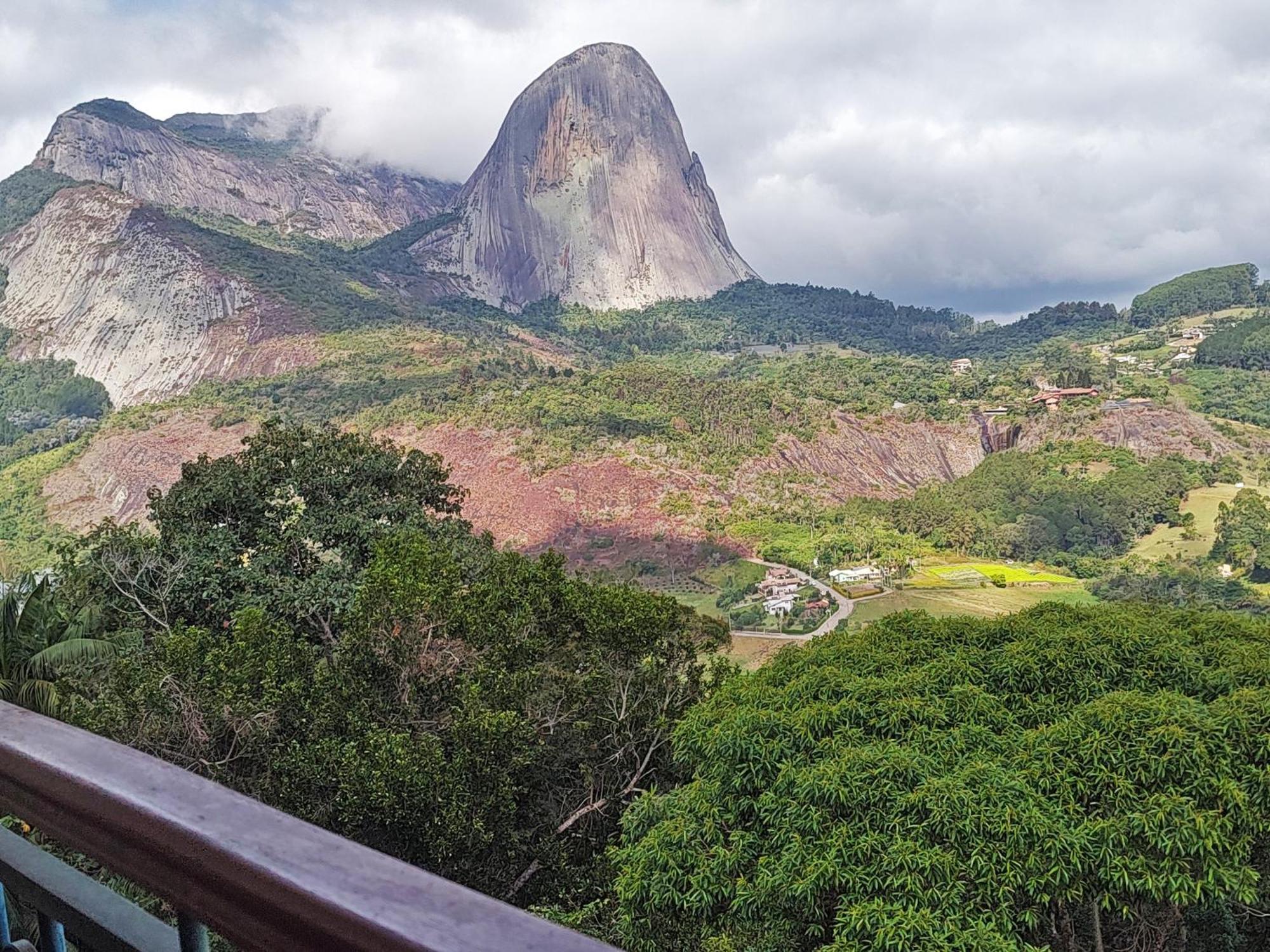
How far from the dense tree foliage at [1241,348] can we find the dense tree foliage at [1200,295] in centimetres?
1384

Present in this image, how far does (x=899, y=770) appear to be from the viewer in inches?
173

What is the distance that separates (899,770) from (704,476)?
2440cm

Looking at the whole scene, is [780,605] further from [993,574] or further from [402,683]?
[402,683]

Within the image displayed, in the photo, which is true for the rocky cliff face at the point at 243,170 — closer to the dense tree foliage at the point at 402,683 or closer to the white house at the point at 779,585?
the white house at the point at 779,585

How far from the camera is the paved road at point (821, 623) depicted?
64.4 feet

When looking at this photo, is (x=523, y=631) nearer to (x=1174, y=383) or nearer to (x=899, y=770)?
(x=899, y=770)

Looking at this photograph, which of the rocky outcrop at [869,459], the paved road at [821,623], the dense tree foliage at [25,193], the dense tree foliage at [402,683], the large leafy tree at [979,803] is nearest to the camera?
the large leafy tree at [979,803]

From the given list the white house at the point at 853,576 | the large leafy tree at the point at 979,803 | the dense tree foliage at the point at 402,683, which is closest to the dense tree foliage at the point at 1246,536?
the white house at the point at 853,576

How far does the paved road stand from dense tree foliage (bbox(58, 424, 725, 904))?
10.4m

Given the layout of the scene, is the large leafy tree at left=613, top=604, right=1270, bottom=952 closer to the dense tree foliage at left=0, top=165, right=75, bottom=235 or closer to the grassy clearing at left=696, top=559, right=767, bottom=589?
the grassy clearing at left=696, top=559, right=767, bottom=589

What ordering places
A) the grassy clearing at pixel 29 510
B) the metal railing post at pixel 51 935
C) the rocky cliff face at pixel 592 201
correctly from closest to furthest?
the metal railing post at pixel 51 935 → the grassy clearing at pixel 29 510 → the rocky cliff face at pixel 592 201

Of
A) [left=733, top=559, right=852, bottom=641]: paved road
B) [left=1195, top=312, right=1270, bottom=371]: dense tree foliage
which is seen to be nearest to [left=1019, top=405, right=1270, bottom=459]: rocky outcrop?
[left=1195, top=312, right=1270, bottom=371]: dense tree foliage

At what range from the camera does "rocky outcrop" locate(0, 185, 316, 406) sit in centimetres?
4406

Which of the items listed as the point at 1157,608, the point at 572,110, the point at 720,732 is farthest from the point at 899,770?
the point at 572,110
